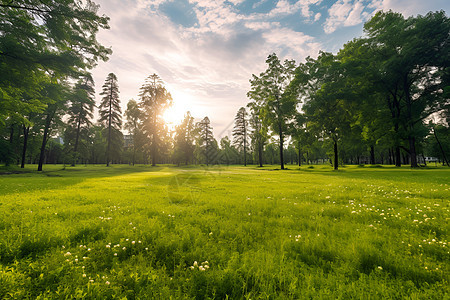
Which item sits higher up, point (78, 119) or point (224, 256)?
point (78, 119)

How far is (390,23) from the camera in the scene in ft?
96.8

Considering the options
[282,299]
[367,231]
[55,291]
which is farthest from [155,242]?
[367,231]

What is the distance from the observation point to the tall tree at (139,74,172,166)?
44.7 meters

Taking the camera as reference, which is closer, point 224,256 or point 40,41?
point 224,256

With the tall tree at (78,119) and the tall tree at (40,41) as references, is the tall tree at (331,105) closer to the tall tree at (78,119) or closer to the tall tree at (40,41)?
the tall tree at (40,41)

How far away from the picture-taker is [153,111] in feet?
148

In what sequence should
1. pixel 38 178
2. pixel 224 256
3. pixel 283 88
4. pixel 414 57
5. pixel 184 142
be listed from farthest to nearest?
pixel 184 142, pixel 283 88, pixel 414 57, pixel 38 178, pixel 224 256

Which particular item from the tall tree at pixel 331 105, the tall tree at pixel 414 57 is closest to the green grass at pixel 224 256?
the tall tree at pixel 331 105

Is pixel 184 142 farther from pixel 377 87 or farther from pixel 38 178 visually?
pixel 377 87

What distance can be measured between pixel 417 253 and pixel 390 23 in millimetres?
43543

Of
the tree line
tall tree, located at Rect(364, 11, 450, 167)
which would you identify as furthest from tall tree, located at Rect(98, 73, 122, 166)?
tall tree, located at Rect(364, 11, 450, 167)

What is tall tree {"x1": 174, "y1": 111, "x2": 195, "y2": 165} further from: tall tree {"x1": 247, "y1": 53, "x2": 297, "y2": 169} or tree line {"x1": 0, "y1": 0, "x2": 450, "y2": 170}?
tall tree {"x1": 247, "y1": 53, "x2": 297, "y2": 169}

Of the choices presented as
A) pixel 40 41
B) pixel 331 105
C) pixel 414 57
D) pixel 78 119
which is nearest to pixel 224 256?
pixel 40 41

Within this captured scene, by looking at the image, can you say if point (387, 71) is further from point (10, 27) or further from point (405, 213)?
point (10, 27)
